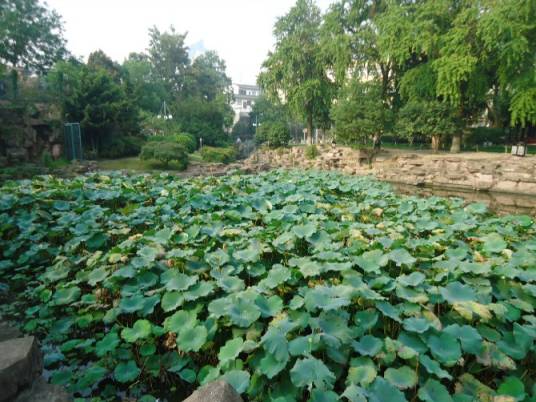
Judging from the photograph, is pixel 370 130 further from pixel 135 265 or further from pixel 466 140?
pixel 135 265

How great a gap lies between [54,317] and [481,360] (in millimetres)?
3117

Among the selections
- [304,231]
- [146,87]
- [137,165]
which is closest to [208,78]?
[146,87]

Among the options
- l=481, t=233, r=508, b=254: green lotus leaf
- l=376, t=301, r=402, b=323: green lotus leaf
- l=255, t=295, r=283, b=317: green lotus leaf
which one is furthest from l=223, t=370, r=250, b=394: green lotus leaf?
l=481, t=233, r=508, b=254: green lotus leaf

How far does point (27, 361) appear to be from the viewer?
1809 millimetres

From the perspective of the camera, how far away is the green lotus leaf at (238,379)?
173 centimetres

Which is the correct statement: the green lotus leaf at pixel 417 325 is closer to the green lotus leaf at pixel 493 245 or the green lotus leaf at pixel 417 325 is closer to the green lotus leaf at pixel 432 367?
the green lotus leaf at pixel 432 367

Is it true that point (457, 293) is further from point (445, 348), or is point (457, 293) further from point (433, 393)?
point (433, 393)

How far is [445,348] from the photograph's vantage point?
199 centimetres

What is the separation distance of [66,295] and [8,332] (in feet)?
1.46

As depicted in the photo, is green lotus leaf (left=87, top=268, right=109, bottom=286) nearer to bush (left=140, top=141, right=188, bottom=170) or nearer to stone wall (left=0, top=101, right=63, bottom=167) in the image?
stone wall (left=0, top=101, right=63, bottom=167)

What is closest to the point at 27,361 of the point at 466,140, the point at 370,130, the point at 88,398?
the point at 88,398

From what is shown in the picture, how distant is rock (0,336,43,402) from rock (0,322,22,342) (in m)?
0.82

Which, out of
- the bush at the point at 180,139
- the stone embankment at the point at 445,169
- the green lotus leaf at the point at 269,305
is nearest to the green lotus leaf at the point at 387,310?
the green lotus leaf at the point at 269,305

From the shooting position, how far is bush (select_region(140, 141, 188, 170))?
50.2 ft
